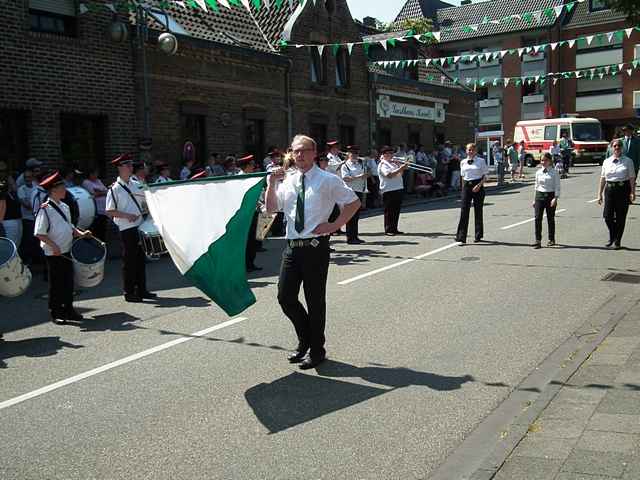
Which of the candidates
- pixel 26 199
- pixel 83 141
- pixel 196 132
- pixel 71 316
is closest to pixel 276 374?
pixel 71 316

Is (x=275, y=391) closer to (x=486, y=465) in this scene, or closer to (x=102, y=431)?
(x=102, y=431)

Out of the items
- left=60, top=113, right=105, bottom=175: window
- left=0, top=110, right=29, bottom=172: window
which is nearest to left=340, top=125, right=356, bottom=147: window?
left=60, top=113, right=105, bottom=175: window

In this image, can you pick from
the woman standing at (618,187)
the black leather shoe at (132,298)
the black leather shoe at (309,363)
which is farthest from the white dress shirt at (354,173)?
the black leather shoe at (309,363)

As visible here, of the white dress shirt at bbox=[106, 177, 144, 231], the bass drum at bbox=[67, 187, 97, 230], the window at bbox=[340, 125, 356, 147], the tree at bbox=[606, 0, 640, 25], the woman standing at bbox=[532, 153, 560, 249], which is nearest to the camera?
the tree at bbox=[606, 0, 640, 25]

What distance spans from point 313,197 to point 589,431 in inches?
112

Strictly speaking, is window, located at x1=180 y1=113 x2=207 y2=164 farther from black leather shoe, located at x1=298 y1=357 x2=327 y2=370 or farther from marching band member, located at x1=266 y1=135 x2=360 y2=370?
black leather shoe, located at x1=298 y1=357 x2=327 y2=370

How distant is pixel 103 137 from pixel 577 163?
32.6 metres

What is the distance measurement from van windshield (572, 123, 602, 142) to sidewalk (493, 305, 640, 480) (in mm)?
39277

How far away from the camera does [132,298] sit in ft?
31.6

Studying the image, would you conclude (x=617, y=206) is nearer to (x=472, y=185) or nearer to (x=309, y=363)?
(x=472, y=185)

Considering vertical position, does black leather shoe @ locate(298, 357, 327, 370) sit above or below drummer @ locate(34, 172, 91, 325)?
below

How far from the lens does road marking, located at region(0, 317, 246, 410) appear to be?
5.79 meters

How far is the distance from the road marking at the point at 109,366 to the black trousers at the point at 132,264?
207 centimetres

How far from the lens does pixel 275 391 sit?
5750 mm
